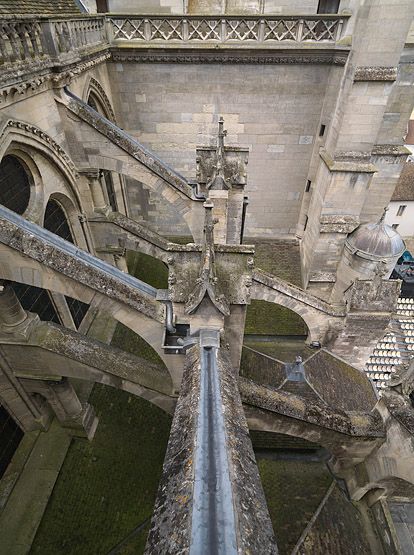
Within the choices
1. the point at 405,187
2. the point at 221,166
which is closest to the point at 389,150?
the point at 221,166

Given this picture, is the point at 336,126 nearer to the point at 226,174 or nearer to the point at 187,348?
the point at 226,174

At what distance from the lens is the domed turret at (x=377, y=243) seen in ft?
35.2

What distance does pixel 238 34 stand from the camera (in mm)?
9773

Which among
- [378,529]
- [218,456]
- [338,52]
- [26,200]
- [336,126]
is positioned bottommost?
[218,456]

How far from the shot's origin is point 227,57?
32.8ft

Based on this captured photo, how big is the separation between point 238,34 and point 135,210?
Result: 274 inches

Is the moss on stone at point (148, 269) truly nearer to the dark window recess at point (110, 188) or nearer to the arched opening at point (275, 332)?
the dark window recess at point (110, 188)

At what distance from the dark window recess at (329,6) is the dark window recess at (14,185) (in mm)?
10569

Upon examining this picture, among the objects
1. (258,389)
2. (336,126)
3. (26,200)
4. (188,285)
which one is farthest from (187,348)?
(336,126)

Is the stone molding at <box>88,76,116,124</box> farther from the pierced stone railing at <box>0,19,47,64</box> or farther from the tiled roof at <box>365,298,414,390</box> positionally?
the tiled roof at <box>365,298,414,390</box>

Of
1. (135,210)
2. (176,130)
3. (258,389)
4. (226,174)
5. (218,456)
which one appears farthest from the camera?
(135,210)

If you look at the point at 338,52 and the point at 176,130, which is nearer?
the point at 338,52

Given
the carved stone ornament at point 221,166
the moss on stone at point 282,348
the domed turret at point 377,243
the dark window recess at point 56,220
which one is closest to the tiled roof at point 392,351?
the moss on stone at point 282,348

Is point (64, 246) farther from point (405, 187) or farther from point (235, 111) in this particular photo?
point (405, 187)
